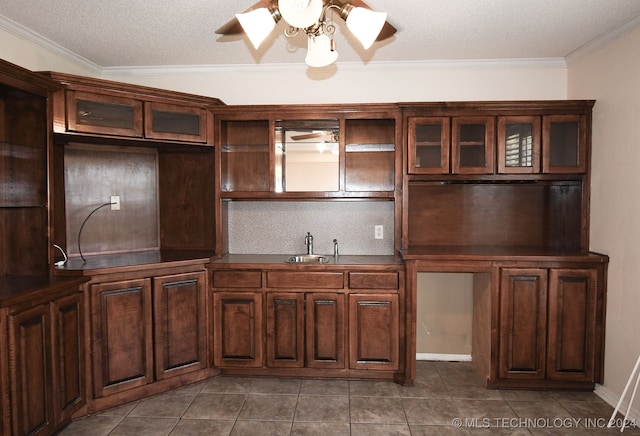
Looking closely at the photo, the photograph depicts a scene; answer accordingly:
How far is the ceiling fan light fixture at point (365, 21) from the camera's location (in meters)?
1.68

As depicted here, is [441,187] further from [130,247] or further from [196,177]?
[130,247]

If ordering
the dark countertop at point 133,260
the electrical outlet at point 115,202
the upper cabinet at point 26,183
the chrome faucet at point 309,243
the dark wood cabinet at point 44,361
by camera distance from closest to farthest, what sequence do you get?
the dark wood cabinet at point 44,361, the upper cabinet at point 26,183, the dark countertop at point 133,260, the electrical outlet at point 115,202, the chrome faucet at point 309,243

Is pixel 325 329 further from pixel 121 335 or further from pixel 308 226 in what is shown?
pixel 121 335

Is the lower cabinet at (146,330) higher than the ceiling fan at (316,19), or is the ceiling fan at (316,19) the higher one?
the ceiling fan at (316,19)

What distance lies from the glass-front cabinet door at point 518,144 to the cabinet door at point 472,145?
72mm

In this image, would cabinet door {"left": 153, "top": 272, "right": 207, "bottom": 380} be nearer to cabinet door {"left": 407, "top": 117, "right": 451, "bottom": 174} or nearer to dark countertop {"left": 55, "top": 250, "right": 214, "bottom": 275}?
dark countertop {"left": 55, "top": 250, "right": 214, "bottom": 275}

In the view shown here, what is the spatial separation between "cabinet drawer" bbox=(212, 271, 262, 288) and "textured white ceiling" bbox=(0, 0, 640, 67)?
66.2 inches

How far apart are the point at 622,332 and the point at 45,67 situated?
459 cm

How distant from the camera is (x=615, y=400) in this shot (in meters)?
2.73

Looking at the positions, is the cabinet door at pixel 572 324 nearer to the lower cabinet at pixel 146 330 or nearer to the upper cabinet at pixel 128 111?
the lower cabinet at pixel 146 330

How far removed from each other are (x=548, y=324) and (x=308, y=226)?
2036 millimetres

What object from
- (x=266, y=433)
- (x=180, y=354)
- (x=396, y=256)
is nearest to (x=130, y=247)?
(x=180, y=354)

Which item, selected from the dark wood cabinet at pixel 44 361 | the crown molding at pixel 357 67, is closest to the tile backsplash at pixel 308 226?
the crown molding at pixel 357 67

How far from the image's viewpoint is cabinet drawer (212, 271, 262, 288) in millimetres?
3102
